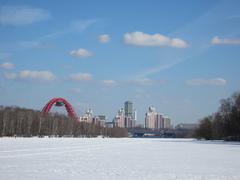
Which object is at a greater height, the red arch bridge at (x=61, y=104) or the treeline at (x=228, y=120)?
the red arch bridge at (x=61, y=104)

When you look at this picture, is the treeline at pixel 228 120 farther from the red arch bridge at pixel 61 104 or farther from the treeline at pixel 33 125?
Answer: the red arch bridge at pixel 61 104

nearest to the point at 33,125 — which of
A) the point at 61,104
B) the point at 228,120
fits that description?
the point at 228,120

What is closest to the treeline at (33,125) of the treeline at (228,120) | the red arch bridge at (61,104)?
the red arch bridge at (61,104)

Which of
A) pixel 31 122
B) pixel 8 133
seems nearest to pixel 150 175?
pixel 8 133

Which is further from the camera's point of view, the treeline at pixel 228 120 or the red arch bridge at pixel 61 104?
the red arch bridge at pixel 61 104

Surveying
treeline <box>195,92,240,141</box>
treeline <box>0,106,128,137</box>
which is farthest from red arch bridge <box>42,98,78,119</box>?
treeline <box>195,92,240,141</box>

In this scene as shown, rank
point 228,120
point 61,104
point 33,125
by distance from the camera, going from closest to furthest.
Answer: point 228,120, point 33,125, point 61,104

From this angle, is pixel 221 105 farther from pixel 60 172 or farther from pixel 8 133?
pixel 60 172

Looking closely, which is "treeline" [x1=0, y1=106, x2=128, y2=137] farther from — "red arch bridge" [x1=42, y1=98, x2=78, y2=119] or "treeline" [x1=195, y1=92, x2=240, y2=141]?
"treeline" [x1=195, y1=92, x2=240, y2=141]

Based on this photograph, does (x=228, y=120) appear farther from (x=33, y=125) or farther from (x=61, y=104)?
(x=61, y=104)

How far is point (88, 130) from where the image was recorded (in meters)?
150

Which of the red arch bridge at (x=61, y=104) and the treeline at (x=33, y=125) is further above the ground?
the red arch bridge at (x=61, y=104)

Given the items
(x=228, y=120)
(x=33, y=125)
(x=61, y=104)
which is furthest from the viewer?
(x=61, y=104)

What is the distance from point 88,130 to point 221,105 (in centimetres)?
6254
